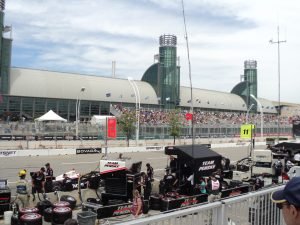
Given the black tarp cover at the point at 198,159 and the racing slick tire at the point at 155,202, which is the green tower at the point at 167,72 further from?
the racing slick tire at the point at 155,202

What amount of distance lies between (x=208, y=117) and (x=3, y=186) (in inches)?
2604

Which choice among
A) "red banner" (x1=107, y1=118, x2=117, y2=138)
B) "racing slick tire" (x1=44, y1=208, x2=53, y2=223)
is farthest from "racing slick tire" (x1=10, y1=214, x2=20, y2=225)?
"red banner" (x1=107, y1=118, x2=117, y2=138)

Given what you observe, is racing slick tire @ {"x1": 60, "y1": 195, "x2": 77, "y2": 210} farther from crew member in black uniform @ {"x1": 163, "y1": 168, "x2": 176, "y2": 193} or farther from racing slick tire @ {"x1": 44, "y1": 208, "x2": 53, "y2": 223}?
crew member in black uniform @ {"x1": 163, "y1": 168, "x2": 176, "y2": 193}

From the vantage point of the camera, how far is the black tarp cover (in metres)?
16.2

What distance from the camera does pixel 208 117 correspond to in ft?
254

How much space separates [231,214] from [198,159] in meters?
11.8

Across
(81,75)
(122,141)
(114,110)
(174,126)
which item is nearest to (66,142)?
(122,141)

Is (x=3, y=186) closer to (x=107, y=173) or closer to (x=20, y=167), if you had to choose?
(x=107, y=173)

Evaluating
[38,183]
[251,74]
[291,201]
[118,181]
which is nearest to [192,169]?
[118,181]

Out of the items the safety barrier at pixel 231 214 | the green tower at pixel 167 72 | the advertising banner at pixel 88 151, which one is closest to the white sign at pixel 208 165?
the safety barrier at pixel 231 214

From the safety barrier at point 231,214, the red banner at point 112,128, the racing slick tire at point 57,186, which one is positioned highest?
the red banner at point 112,128

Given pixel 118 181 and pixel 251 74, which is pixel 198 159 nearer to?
pixel 118 181

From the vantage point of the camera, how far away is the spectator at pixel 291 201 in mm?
2184

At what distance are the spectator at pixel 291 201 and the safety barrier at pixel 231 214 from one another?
1296 mm
